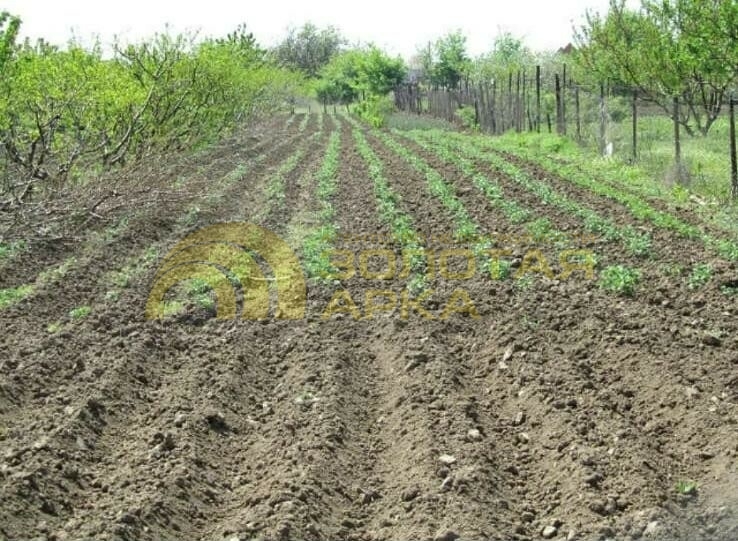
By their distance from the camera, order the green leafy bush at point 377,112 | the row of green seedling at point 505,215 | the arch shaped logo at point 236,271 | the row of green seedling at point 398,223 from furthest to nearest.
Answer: the green leafy bush at point 377,112, the row of green seedling at point 505,215, the row of green seedling at point 398,223, the arch shaped logo at point 236,271

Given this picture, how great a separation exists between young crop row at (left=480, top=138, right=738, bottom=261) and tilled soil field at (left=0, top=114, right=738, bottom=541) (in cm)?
20

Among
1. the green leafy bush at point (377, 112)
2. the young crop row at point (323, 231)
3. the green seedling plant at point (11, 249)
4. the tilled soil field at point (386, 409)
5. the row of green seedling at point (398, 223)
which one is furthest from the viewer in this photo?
the green leafy bush at point (377, 112)

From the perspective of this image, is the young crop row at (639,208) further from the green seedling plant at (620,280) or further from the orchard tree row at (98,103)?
the orchard tree row at (98,103)

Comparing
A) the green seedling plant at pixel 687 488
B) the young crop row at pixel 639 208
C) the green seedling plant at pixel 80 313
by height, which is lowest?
the green seedling plant at pixel 687 488

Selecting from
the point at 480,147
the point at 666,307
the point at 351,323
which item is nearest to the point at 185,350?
the point at 351,323

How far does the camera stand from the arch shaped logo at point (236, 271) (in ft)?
28.6

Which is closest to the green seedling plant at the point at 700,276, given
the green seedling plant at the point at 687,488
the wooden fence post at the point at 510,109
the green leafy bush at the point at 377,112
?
the green seedling plant at the point at 687,488

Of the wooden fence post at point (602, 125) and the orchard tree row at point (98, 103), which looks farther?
the wooden fence post at point (602, 125)

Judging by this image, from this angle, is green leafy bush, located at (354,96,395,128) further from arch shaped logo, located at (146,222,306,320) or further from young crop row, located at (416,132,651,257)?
arch shaped logo, located at (146,222,306,320)

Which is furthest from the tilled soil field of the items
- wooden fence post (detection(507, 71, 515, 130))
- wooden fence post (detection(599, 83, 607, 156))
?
wooden fence post (detection(507, 71, 515, 130))

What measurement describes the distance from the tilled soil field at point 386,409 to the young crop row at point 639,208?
0.20m

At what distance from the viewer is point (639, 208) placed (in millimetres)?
12203

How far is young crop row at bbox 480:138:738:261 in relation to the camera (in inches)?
382

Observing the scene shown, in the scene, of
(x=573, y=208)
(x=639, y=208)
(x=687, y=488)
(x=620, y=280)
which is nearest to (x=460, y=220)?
(x=573, y=208)
